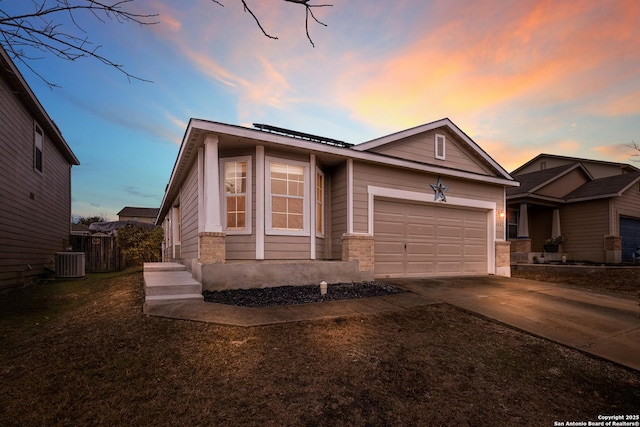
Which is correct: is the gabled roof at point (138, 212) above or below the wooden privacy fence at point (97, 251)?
above

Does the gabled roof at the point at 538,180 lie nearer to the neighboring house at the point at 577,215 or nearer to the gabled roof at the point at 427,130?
the neighboring house at the point at 577,215

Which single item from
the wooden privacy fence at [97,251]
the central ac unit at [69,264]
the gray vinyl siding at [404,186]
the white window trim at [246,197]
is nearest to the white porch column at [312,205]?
the gray vinyl siding at [404,186]

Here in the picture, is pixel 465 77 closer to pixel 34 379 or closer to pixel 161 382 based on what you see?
pixel 161 382

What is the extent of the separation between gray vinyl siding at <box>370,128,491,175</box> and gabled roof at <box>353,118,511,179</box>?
0.16m

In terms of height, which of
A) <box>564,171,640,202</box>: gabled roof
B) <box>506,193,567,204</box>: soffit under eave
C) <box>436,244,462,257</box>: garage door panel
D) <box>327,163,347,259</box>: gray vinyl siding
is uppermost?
<box>564,171,640,202</box>: gabled roof

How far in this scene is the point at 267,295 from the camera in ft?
20.6

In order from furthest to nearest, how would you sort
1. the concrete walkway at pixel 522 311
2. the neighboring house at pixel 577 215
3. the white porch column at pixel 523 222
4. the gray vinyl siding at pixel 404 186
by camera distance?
the white porch column at pixel 523 222 < the neighboring house at pixel 577 215 < the gray vinyl siding at pixel 404 186 < the concrete walkway at pixel 522 311

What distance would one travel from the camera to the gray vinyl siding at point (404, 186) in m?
8.58

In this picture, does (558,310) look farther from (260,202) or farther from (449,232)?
(260,202)

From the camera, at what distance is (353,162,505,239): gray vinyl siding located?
858cm

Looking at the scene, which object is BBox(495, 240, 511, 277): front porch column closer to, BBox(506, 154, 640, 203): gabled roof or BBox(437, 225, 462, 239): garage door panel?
BBox(437, 225, 462, 239): garage door panel

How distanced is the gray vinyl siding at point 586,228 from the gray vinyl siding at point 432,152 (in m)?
9.07

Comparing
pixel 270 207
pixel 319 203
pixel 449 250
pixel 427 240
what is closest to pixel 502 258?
pixel 449 250

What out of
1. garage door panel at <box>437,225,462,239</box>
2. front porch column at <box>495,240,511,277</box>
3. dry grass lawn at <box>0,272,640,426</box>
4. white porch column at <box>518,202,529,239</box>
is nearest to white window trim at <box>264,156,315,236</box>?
dry grass lawn at <box>0,272,640,426</box>
